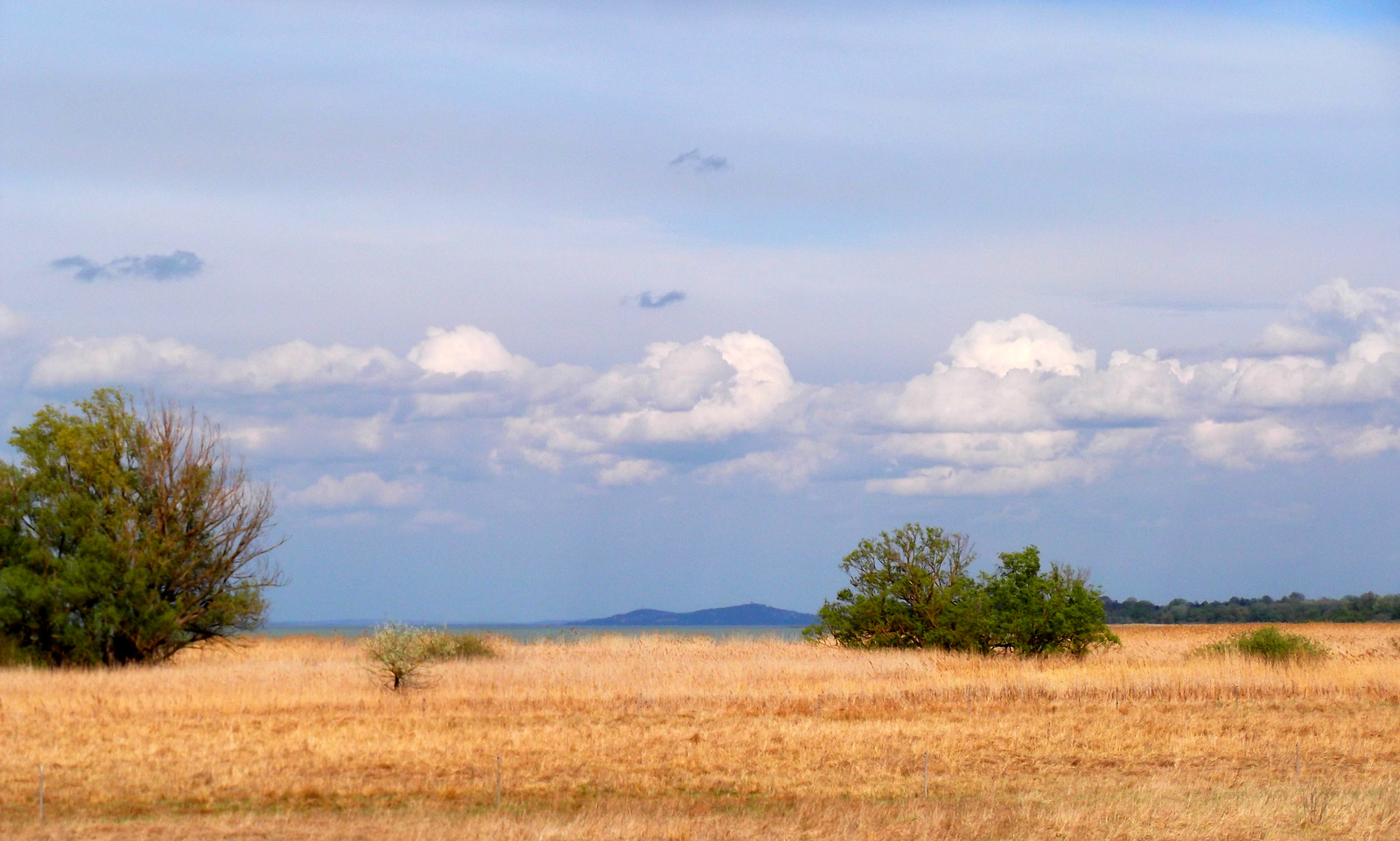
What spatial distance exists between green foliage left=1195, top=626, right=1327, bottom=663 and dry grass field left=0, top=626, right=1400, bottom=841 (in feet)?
3.26

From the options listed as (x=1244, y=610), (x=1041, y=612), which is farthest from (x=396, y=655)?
(x=1244, y=610)

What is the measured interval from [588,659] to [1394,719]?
21342 mm

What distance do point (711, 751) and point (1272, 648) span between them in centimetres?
2234

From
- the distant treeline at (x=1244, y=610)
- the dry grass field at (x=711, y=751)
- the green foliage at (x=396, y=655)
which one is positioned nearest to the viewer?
the dry grass field at (x=711, y=751)

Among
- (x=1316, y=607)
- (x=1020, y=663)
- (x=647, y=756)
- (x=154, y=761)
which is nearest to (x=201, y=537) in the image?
(x=154, y=761)

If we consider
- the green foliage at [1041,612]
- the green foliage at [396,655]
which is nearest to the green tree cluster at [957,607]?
the green foliage at [1041,612]

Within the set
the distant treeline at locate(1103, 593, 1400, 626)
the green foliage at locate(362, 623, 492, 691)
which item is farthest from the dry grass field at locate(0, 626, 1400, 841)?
the distant treeline at locate(1103, 593, 1400, 626)

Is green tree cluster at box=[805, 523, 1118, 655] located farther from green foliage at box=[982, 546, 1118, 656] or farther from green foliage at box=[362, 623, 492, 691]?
green foliage at box=[362, 623, 492, 691]

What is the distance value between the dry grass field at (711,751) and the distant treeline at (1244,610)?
95.7 metres

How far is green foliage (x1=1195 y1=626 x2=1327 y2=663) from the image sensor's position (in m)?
35.1

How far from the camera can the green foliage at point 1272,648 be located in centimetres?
3512

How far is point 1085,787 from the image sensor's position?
18.3 metres

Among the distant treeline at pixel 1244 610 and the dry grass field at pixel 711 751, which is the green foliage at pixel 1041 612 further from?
the distant treeline at pixel 1244 610

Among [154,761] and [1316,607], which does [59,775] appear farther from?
[1316,607]
